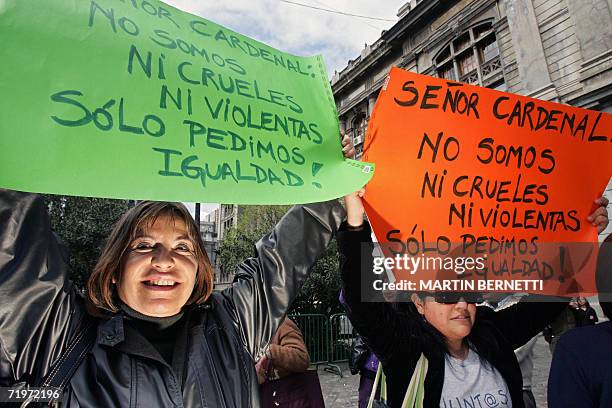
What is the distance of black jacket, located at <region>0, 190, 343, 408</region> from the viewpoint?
0.98 metres

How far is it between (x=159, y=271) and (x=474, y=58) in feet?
54.2

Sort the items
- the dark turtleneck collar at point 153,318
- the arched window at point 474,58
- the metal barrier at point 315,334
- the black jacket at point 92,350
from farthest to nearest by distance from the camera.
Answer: the arched window at point 474,58 → the metal barrier at point 315,334 → the dark turtleneck collar at point 153,318 → the black jacket at point 92,350

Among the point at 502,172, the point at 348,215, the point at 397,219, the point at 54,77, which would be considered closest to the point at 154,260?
the point at 54,77

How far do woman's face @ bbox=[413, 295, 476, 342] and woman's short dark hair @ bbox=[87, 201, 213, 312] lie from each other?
112 cm

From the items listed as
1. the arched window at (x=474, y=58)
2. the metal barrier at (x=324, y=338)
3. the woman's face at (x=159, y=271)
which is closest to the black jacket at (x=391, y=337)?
the woman's face at (x=159, y=271)

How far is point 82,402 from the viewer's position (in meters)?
0.95

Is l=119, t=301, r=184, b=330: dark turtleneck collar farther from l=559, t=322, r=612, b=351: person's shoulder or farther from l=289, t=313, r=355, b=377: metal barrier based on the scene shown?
l=289, t=313, r=355, b=377: metal barrier

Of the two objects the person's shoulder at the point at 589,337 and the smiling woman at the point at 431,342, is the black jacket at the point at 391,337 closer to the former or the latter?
the smiling woman at the point at 431,342

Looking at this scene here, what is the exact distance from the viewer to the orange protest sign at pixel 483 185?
1.75 metres

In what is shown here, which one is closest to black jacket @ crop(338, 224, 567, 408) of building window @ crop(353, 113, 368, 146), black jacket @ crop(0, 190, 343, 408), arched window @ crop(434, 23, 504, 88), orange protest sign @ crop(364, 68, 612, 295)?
orange protest sign @ crop(364, 68, 612, 295)

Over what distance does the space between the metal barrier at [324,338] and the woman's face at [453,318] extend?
692 cm

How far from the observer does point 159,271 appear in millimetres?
1248

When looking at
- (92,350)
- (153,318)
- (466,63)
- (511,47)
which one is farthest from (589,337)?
(466,63)

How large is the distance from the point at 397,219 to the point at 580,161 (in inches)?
49.8
